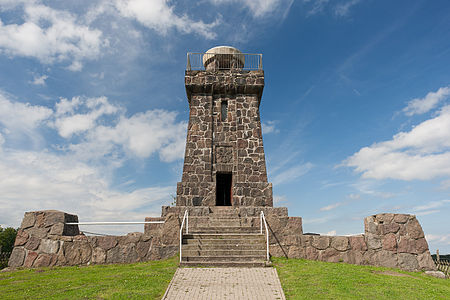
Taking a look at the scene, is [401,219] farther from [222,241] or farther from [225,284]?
[225,284]

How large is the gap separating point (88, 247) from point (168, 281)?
403 centimetres

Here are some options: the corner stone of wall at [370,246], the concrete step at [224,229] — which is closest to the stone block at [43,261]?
the concrete step at [224,229]

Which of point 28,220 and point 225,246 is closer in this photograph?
point 225,246

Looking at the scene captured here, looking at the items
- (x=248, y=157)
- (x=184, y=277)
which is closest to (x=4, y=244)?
(x=248, y=157)

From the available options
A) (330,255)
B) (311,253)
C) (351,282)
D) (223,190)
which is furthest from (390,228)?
(223,190)

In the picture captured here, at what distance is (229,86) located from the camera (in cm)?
1482

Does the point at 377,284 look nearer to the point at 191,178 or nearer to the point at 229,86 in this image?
the point at 191,178

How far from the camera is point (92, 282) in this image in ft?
24.3

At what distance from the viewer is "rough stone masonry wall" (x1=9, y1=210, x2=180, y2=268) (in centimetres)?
970

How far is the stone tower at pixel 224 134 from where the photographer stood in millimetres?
13398

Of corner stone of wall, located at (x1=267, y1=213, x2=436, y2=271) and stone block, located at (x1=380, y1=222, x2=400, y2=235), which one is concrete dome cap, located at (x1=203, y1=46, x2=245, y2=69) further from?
stone block, located at (x1=380, y1=222, x2=400, y2=235)

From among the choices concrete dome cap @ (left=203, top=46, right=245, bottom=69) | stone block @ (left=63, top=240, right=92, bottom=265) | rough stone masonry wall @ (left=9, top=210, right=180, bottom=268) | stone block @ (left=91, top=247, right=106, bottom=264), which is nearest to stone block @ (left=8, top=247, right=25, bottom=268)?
rough stone masonry wall @ (left=9, top=210, right=180, bottom=268)

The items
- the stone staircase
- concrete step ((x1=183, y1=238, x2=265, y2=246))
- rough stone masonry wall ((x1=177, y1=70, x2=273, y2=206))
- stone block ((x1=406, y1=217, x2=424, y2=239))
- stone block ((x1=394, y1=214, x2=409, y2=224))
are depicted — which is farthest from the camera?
rough stone masonry wall ((x1=177, y1=70, x2=273, y2=206))

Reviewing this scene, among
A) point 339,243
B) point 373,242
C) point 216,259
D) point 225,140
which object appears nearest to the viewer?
point 216,259
